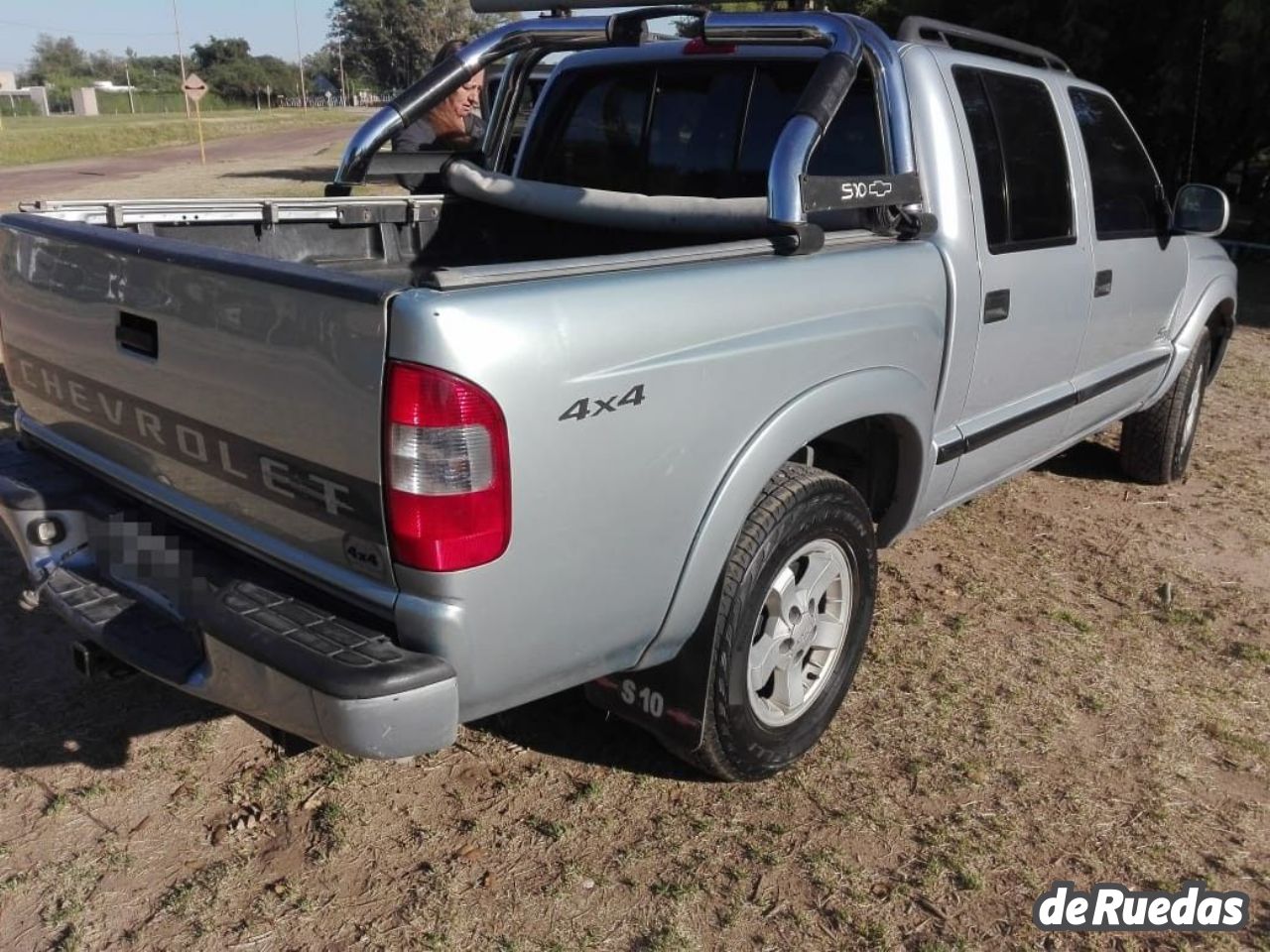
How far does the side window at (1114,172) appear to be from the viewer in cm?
414

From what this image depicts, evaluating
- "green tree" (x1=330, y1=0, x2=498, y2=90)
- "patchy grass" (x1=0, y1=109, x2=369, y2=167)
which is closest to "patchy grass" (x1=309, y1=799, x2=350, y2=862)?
"patchy grass" (x1=0, y1=109, x2=369, y2=167)

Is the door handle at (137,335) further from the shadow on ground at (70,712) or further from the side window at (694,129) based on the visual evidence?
the side window at (694,129)

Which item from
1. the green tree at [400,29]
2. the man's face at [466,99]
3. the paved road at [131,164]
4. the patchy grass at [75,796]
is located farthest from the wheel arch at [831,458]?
the green tree at [400,29]

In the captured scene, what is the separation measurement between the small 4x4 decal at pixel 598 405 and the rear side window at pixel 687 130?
60.1 inches

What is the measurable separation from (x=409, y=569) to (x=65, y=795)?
5.03 ft

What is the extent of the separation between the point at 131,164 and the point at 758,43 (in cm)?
3170

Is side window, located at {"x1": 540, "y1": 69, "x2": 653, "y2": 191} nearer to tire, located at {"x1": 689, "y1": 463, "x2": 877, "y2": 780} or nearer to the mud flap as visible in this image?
tire, located at {"x1": 689, "y1": 463, "x2": 877, "y2": 780}

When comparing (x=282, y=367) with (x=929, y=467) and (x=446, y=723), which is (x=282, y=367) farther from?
(x=929, y=467)

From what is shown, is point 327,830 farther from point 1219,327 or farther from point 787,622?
point 1219,327

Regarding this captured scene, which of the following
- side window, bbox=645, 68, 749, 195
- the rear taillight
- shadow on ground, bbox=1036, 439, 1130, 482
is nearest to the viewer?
the rear taillight

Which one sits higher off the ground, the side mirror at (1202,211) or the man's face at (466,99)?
the man's face at (466,99)

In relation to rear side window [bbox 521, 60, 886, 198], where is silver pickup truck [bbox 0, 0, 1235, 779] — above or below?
below

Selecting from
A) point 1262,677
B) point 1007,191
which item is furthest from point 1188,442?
point 1007,191

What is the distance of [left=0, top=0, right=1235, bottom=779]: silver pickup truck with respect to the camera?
2.10 meters
